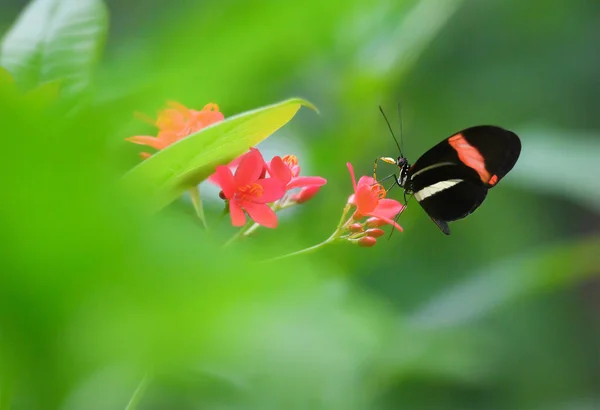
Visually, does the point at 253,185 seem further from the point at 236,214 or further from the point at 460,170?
the point at 460,170

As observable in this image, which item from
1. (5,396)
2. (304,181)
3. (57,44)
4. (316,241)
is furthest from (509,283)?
(5,396)

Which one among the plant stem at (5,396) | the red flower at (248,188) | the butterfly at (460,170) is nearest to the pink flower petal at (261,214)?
the red flower at (248,188)

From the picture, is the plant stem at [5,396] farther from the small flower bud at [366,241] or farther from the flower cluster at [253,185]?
the small flower bud at [366,241]

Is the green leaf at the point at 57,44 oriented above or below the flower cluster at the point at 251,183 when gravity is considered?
above

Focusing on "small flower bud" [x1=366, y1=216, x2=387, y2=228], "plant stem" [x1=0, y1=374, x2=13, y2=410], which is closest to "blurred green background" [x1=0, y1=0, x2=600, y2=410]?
"plant stem" [x1=0, y1=374, x2=13, y2=410]

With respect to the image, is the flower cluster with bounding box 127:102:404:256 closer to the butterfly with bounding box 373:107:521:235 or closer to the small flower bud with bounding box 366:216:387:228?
the small flower bud with bounding box 366:216:387:228

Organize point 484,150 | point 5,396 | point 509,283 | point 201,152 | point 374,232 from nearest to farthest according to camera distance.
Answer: point 5,396 → point 201,152 → point 374,232 → point 484,150 → point 509,283
